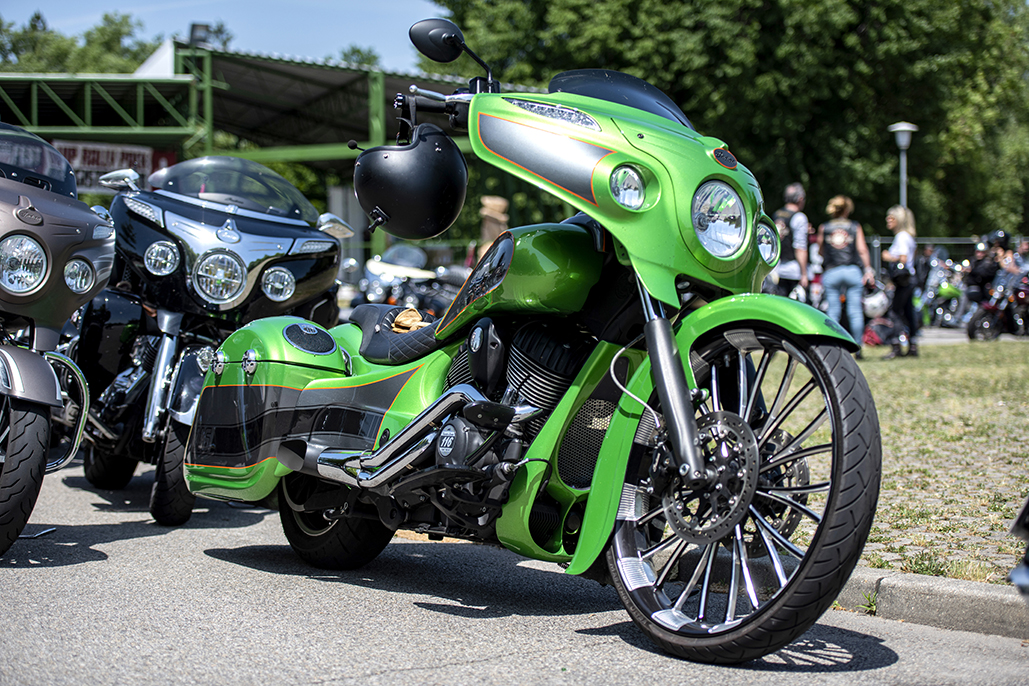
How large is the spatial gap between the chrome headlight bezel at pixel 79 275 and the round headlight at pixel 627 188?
268cm

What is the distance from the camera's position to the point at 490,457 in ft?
11.0

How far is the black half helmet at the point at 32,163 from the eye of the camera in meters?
4.74

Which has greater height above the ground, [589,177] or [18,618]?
[589,177]

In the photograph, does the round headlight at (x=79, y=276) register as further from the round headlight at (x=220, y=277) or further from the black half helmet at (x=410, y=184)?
the black half helmet at (x=410, y=184)

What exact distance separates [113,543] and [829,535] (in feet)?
11.1

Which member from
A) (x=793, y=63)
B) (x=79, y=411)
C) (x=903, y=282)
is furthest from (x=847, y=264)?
(x=793, y=63)

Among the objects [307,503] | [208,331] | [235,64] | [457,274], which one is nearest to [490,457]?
[307,503]

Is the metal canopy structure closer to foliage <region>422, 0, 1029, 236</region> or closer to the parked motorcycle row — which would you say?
foliage <region>422, 0, 1029, 236</region>

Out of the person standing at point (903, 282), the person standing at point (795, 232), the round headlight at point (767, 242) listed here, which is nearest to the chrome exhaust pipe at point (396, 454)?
the round headlight at point (767, 242)

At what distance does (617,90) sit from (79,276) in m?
2.59

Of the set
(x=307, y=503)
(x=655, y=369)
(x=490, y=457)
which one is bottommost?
(x=307, y=503)

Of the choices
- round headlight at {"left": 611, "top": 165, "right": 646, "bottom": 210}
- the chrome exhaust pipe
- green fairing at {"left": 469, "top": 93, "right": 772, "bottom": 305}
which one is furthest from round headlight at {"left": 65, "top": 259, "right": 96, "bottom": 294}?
round headlight at {"left": 611, "top": 165, "right": 646, "bottom": 210}

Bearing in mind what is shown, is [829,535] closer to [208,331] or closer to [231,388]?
[231,388]

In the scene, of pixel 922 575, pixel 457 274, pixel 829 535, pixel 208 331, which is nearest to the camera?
pixel 829 535
